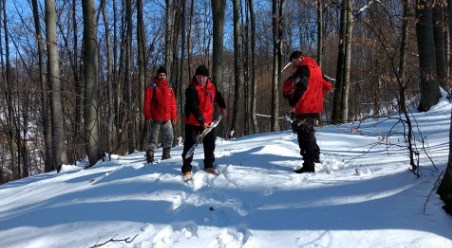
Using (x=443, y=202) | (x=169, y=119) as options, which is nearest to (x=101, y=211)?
(x=169, y=119)

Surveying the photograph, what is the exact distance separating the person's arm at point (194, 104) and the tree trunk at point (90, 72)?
428cm

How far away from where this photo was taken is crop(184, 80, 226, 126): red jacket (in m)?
5.85

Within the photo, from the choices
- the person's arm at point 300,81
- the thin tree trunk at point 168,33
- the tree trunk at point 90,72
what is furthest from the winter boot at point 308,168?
the thin tree trunk at point 168,33

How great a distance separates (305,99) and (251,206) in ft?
6.33

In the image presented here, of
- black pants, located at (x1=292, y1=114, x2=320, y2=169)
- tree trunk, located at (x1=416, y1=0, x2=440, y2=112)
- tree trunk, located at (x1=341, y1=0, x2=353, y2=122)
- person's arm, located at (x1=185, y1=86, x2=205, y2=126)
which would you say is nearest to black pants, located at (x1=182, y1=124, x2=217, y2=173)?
person's arm, located at (x1=185, y1=86, x2=205, y2=126)

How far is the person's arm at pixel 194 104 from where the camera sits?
19.2 ft

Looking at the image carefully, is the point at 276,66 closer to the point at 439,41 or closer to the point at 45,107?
the point at 439,41

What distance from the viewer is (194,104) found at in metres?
5.85

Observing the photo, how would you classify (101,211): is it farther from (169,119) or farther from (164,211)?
(169,119)

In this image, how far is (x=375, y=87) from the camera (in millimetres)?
5273

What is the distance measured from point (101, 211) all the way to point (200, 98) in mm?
2279

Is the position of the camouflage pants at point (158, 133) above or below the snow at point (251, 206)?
above

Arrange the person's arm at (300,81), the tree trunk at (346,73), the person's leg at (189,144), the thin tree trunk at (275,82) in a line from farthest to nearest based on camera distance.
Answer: the thin tree trunk at (275,82)
the tree trunk at (346,73)
the person's leg at (189,144)
the person's arm at (300,81)

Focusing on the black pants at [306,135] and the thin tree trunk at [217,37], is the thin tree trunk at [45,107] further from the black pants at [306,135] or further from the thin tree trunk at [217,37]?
the black pants at [306,135]
